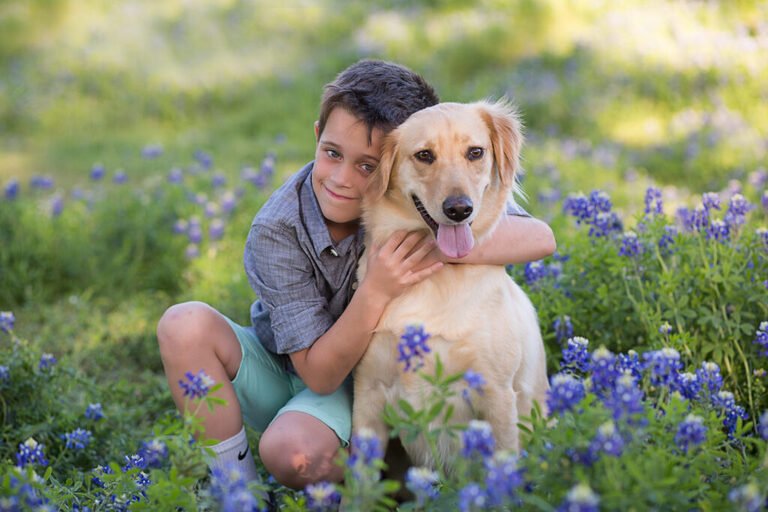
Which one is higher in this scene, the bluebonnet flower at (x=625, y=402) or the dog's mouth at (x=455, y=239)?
the dog's mouth at (x=455, y=239)

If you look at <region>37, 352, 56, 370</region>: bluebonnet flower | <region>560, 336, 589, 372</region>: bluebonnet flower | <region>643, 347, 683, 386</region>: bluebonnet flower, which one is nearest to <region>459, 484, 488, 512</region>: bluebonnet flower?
<region>643, 347, 683, 386</region>: bluebonnet flower

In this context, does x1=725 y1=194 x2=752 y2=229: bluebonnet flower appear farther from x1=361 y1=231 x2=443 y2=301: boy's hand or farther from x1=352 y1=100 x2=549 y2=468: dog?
x1=361 y1=231 x2=443 y2=301: boy's hand

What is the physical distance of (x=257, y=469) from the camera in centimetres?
315

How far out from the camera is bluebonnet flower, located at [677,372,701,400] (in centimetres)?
227

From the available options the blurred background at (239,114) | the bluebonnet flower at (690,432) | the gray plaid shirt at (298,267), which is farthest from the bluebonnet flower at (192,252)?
the bluebonnet flower at (690,432)

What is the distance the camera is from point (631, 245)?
121 inches

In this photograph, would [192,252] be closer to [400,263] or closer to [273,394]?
[273,394]

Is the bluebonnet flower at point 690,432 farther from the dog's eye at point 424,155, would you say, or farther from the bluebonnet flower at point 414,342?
the dog's eye at point 424,155

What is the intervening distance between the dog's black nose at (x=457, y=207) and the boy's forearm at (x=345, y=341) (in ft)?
1.23

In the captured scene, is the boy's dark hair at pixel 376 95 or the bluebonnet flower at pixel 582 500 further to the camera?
the boy's dark hair at pixel 376 95

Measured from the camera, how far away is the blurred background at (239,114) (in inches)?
191

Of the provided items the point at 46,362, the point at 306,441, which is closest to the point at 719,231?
the point at 306,441

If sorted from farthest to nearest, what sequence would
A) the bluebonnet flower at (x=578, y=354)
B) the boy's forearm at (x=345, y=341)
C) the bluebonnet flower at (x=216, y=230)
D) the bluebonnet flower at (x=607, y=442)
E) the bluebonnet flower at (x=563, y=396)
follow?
the bluebonnet flower at (x=216, y=230)
the boy's forearm at (x=345, y=341)
the bluebonnet flower at (x=578, y=354)
the bluebonnet flower at (x=563, y=396)
the bluebonnet flower at (x=607, y=442)

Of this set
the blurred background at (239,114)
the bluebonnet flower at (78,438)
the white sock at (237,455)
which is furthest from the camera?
the blurred background at (239,114)
